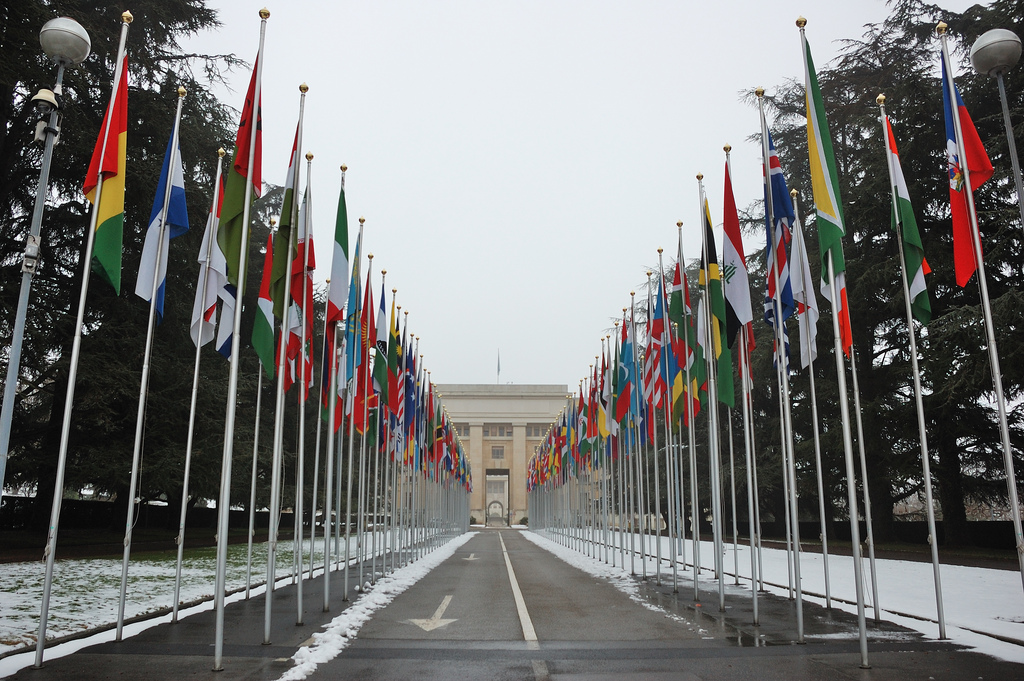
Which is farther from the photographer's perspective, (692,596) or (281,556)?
(281,556)

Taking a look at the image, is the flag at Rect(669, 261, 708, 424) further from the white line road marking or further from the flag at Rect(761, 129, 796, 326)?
the white line road marking

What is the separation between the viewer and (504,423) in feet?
337

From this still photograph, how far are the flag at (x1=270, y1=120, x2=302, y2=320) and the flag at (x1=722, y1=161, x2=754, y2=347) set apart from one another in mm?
6544

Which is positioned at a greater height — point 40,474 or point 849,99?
point 849,99

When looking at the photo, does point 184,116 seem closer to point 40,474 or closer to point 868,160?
point 40,474

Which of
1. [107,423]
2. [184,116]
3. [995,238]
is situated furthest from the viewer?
[184,116]

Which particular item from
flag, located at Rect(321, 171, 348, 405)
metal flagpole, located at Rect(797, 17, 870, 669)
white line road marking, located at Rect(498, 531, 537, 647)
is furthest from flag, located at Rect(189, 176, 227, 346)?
metal flagpole, located at Rect(797, 17, 870, 669)

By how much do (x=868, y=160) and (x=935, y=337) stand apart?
7305mm

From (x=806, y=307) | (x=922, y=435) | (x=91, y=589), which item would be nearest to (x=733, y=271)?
(x=806, y=307)

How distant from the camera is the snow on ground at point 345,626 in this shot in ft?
25.5

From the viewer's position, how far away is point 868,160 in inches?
993

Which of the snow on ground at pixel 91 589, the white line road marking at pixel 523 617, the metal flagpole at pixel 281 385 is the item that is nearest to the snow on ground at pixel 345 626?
the metal flagpole at pixel 281 385

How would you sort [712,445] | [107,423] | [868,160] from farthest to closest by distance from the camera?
[868,160] < [107,423] < [712,445]

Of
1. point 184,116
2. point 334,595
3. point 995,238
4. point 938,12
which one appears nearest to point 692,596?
point 334,595
